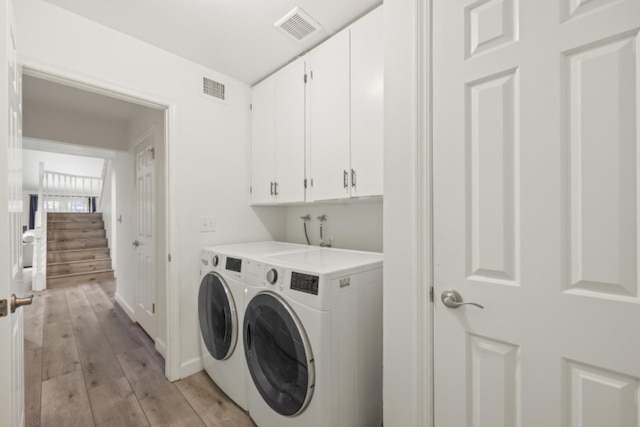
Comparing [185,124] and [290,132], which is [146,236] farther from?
[290,132]

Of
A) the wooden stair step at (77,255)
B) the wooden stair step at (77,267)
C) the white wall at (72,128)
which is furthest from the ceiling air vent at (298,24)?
the wooden stair step at (77,255)

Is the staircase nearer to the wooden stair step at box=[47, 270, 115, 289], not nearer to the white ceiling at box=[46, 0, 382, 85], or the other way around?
the wooden stair step at box=[47, 270, 115, 289]

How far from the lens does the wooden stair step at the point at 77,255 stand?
5.13 metres

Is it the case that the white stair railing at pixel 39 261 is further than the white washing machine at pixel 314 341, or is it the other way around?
the white stair railing at pixel 39 261

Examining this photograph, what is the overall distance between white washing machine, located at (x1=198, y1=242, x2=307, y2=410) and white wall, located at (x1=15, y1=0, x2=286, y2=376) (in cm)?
17

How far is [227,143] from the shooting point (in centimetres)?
234

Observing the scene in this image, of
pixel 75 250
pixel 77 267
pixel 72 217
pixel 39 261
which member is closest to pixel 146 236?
pixel 39 261

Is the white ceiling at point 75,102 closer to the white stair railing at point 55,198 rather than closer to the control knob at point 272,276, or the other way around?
the control knob at point 272,276

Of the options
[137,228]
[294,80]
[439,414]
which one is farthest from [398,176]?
[137,228]

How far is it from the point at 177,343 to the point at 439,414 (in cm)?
184

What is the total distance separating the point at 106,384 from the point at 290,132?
228 cm

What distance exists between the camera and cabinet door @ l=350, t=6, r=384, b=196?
1521 millimetres

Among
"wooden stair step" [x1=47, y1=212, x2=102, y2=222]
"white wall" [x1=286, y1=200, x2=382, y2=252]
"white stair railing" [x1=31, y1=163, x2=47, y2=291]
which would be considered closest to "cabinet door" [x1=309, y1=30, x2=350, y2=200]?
"white wall" [x1=286, y1=200, x2=382, y2=252]

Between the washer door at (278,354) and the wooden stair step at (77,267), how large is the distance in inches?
214
